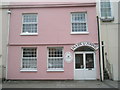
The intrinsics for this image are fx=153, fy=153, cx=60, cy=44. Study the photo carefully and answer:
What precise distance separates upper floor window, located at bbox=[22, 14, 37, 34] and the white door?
14.2 feet

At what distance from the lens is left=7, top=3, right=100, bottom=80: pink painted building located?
41.3 feet

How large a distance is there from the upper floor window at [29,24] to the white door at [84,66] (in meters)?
4.32

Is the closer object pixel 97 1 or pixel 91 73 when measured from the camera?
pixel 91 73

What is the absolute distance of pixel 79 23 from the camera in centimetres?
1323

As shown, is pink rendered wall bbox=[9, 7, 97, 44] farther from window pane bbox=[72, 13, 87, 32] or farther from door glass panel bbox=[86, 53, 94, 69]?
door glass panel bbox=[86, 53, 94, 69]

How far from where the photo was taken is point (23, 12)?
1345cm

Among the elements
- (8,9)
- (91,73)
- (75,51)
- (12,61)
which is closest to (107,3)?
(75,51)

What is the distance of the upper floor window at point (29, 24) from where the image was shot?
1334 cm

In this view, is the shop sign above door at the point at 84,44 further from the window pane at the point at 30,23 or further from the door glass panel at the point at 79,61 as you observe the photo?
the window pane at the point at 30,23

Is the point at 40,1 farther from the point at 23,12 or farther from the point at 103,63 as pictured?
the point at 103,63

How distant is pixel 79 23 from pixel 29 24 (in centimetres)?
437

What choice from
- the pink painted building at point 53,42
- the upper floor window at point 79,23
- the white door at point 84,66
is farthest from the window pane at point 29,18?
the white door at point 84,66

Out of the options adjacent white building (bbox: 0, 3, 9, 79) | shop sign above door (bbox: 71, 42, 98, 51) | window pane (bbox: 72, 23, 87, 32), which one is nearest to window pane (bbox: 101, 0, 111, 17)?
window pane (bbox: 72, 23, 87, 32)

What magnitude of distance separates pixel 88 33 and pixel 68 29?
5.63ft
